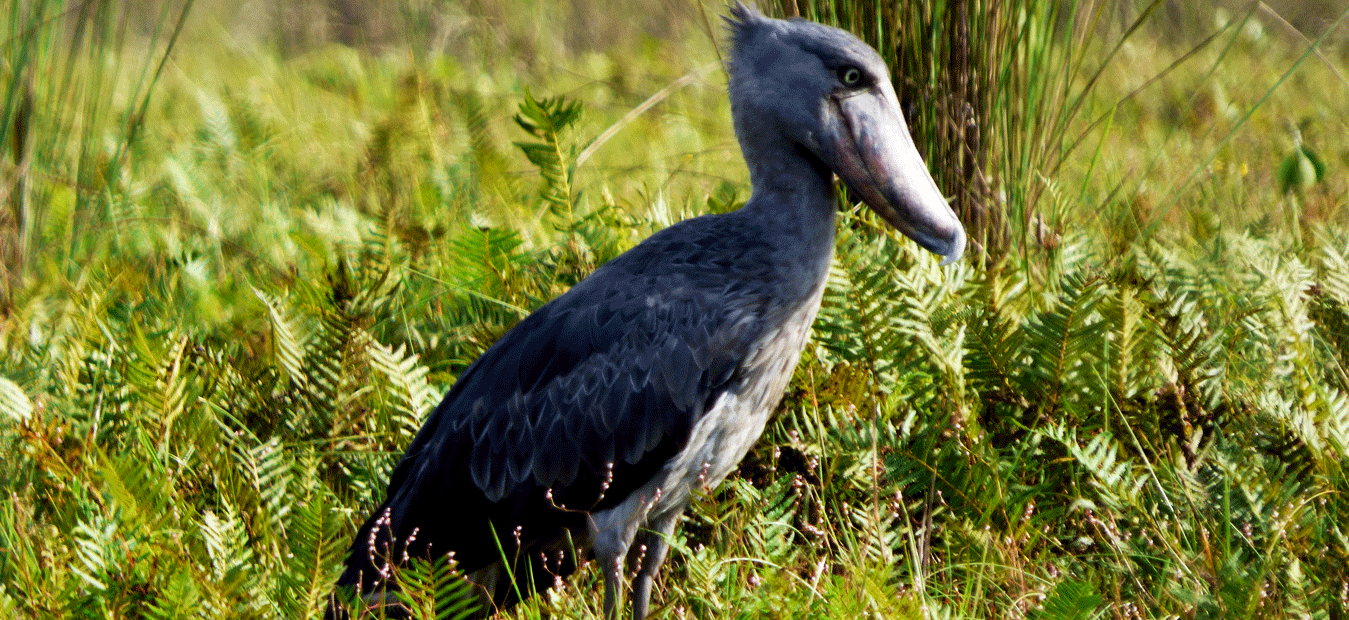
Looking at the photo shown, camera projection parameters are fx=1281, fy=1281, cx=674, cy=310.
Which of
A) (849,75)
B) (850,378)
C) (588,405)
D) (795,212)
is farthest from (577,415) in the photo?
(849,75)

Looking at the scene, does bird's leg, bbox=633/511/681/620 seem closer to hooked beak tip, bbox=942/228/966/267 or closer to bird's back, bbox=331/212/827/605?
bird's back, bbox=331/212/827/605

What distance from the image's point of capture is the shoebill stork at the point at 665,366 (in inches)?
98.3

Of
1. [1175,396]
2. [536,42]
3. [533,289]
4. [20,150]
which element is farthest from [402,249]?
[536,42]

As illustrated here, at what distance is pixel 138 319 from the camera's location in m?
3.67

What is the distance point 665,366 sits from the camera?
250 cm

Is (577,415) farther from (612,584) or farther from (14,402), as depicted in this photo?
(14,402)

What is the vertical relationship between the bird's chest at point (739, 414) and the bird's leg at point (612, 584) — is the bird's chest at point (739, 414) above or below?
above

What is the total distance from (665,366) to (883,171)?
0.57m

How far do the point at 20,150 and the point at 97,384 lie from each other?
0.88 metres

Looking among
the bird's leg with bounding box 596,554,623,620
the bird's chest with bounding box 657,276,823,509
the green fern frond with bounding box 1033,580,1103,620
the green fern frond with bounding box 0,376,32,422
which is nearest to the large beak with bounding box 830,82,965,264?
the bird's chest with bounding box 657,276,823,509

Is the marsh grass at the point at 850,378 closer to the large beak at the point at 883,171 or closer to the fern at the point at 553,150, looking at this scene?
the fern at the point at 553,150

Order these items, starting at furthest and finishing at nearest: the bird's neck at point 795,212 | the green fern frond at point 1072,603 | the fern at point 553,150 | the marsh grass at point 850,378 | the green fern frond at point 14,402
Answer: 1. the fern at point 553,150
2. the green fern frond at point 14,402
3. the bird's neck at point 795,212
4. the marsh grass at point 850,378
5. the green fern frond at point 1072,603

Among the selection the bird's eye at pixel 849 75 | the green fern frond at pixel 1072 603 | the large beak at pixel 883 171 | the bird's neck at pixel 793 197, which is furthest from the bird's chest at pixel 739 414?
the green fern frond at pixel 1072 603

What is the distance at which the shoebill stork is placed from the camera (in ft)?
8.19
